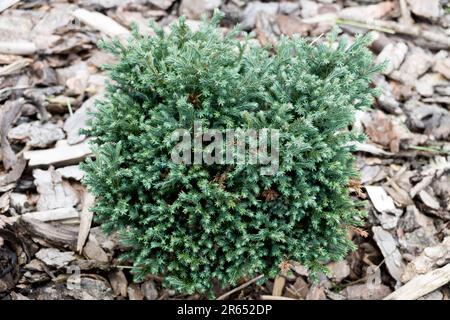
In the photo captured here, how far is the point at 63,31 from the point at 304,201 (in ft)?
Result: 12.0

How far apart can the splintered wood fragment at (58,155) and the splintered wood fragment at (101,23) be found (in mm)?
1556

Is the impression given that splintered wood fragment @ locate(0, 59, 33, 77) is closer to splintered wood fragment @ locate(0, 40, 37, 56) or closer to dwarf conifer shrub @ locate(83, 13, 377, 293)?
splintered wood fragment @ locate(0, 40, 37, 56)

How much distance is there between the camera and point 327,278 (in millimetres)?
4734

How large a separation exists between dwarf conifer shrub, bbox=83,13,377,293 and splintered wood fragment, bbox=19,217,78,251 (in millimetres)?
617

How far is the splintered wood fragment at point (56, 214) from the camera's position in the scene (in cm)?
457

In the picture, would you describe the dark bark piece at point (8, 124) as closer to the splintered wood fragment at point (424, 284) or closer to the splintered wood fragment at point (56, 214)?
the splintered wood fragment at point (56, 214)

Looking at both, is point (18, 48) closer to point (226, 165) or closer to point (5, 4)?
point (5, 4)

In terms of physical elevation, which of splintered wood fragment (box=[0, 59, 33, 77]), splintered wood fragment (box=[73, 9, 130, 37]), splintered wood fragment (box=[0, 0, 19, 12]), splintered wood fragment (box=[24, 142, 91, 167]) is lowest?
splintered wood fragment (box=[24, 142, 91, 167])

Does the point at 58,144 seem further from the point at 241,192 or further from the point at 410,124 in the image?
the point at 410,124

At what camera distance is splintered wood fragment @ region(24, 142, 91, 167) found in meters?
4.84

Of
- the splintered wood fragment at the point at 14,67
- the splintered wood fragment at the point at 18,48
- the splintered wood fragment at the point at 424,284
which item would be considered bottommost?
the splintered wood fragment at the point at 424,284

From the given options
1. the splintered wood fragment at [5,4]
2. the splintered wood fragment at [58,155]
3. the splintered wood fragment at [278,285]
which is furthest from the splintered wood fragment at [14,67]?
the splintered wood fragment at [278,285]

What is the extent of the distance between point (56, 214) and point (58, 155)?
2.11ft

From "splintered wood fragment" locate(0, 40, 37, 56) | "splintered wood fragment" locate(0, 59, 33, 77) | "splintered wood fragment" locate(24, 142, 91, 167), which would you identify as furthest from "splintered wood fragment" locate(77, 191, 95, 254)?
"splintered wood fragment" locate(0, 40, 37, 56)
